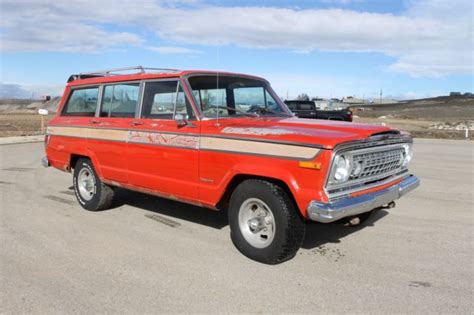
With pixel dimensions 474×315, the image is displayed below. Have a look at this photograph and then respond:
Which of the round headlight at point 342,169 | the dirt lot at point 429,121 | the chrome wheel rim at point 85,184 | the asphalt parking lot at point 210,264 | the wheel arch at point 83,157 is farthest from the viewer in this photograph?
the dirt lot at point 429,121

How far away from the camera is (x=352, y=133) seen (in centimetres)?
438

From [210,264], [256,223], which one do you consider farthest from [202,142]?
[210,264]

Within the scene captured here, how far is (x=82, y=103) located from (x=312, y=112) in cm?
1597

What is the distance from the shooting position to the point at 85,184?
23.2ft

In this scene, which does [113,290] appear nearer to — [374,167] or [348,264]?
[348,264]

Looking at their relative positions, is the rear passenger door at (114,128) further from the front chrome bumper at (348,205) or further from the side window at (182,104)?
the front chrome bumper at (348,205)

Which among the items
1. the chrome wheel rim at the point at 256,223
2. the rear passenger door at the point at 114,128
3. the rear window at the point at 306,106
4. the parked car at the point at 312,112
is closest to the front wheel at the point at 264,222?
the chrome wheel rim at the point at 256,223

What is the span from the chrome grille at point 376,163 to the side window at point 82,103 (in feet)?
13.6

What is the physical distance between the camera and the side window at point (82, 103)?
678 cm

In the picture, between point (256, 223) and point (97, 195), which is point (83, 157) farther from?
point (256, 223)

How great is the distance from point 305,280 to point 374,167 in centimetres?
145

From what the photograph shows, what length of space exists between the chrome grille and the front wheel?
741mm

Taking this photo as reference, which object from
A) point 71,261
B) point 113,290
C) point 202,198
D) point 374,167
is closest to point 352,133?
point 374,167

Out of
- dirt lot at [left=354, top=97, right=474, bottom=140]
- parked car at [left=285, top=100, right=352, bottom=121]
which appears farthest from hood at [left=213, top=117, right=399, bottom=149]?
dirt lot at [left=354, top=97, right=474, bottom=140]
